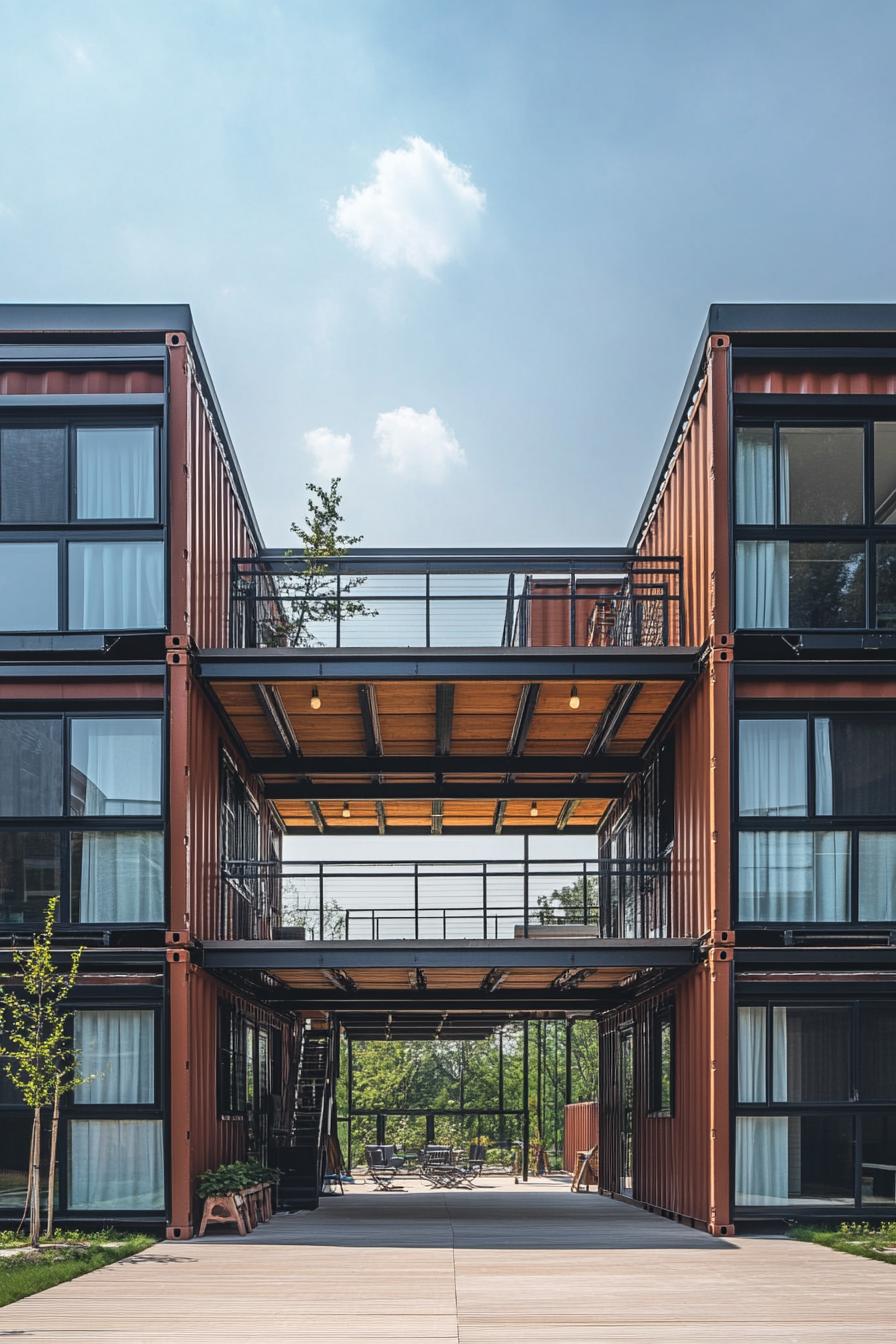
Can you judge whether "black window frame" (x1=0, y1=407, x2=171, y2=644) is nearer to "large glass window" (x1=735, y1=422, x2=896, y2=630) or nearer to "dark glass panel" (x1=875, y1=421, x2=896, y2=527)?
"large glass window" (x1=735, y1=422, x2=896, y2=630)

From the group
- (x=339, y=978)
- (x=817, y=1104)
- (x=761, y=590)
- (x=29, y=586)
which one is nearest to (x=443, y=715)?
(x=339, y=978)

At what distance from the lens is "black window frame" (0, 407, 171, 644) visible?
16.7 metres

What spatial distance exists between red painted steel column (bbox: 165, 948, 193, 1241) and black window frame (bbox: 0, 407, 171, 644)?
12.4 feet

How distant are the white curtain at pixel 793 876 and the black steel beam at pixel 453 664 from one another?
6.66ft

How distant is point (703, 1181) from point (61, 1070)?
6.42 meters

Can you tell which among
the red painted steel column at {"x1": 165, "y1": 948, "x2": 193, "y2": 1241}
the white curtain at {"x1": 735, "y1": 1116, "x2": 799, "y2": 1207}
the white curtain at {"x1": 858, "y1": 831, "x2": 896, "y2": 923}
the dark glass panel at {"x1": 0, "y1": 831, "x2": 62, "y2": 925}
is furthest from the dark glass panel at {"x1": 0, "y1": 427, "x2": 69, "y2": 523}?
the white curtain at {"x1": 735, "y1": 1116, "x2": 799, "y2": 1207}

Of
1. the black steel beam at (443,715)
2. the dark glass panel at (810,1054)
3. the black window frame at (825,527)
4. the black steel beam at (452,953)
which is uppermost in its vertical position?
the black window frame at (825,527)

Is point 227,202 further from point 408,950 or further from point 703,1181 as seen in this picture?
point 703,1181

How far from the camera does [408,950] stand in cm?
1733

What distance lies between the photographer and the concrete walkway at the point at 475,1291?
31.9 ft

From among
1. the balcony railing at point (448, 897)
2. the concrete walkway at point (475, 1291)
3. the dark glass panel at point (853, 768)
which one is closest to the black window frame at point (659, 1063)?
the balcony railing at point (448, 897)

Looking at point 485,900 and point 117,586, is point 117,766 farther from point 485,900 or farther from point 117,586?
point 485,900

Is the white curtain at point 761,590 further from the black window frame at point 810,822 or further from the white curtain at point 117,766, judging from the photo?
the white curtain at point 117,766

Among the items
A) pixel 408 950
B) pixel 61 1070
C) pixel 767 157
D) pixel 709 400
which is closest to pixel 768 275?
pixel 767 157
